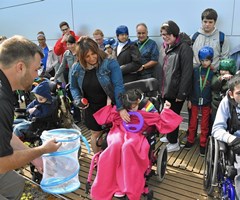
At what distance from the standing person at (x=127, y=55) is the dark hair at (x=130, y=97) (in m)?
0.97

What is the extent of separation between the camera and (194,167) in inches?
122

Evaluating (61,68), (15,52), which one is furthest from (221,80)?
(61,68)

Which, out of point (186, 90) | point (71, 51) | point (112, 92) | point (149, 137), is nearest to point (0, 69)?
point (112, 92)

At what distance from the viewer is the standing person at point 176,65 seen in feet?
10.2

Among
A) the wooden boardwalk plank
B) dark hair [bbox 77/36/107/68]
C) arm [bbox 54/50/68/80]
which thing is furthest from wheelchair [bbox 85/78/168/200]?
arm [bbox 54/50/68/80]

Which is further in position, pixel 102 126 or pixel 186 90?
pixel 186 90

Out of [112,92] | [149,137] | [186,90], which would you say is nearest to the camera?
[149,137]

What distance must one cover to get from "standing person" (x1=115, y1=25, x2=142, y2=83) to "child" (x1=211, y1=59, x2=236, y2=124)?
1126mm

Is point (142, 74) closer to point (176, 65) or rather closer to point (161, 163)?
point (176, 65)

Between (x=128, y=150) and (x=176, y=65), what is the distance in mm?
1462

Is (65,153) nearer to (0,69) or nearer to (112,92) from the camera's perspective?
(0,69)

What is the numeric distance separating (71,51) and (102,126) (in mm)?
2093

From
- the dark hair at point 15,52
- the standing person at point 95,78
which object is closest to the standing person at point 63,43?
the standing person at point 95,78

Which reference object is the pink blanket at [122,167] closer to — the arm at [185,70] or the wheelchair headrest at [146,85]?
the wheelchair headrest at [146,85]
